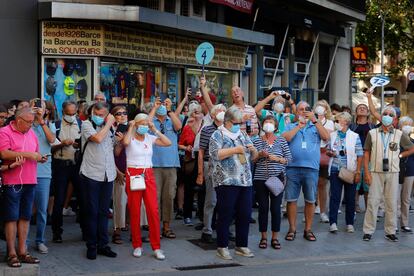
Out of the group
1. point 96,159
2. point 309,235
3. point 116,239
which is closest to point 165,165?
point 116,239

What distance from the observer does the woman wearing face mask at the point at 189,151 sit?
12.5m

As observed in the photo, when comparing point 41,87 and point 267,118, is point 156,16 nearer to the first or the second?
point 41,87

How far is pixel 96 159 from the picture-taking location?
981 centimetres

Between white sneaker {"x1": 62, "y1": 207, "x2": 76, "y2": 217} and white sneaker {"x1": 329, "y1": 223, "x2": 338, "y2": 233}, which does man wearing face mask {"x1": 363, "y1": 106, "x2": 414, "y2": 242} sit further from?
white sneaker {"x1": 62, "y1": 207, "x2": 76, "y2": 217}

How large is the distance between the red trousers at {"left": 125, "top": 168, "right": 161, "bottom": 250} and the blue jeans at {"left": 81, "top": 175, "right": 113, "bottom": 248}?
1.07ft

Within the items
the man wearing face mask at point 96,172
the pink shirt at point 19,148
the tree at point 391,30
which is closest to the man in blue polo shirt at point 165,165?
the man wearing face mask at point 96,172

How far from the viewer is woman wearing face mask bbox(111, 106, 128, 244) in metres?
10.6

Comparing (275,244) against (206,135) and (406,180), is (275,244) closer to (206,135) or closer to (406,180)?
(206,135)

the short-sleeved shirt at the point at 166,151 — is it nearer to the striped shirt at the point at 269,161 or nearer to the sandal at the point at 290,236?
the striped shirt at the point at 269,161

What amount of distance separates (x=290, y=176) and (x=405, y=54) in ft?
102

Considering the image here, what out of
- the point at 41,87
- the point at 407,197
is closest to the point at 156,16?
the point at 41,87

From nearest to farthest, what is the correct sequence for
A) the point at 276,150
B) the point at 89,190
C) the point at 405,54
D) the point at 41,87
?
the point at 89,190 < the point at 276,150 < the point at 41,87 < the point at 405,54

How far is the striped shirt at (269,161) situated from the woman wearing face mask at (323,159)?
1828 millimetres

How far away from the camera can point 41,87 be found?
48.2 feet
